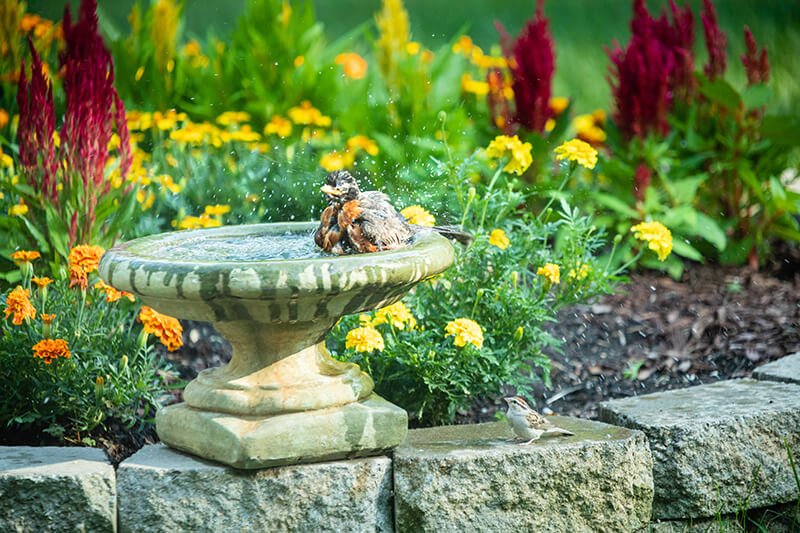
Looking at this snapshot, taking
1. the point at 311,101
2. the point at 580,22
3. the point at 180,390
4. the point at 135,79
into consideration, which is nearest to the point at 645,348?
the point at 180,390

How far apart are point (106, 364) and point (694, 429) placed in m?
1.96

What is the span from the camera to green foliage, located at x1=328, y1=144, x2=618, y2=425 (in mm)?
3445

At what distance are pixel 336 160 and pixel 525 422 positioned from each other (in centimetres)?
262

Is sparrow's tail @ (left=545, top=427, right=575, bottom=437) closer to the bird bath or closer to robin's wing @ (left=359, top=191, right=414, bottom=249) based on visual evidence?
the bird bath

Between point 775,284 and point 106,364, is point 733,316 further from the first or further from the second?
point 106,364

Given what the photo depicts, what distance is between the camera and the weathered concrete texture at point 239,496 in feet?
9.35

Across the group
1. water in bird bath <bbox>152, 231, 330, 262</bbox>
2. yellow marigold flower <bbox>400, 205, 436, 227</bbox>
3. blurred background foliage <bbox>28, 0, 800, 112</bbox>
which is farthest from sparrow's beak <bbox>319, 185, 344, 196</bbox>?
blurred background foliage <bbox>28, 0, 800, 112</bbox>

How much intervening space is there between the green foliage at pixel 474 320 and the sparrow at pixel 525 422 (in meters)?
0.41

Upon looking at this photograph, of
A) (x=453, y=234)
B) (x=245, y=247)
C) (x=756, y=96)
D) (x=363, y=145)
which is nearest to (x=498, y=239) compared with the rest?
(x=453, y=234)

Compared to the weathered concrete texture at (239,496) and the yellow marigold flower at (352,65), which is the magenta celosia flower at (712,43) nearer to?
the yellow marigold flower at (352,65)

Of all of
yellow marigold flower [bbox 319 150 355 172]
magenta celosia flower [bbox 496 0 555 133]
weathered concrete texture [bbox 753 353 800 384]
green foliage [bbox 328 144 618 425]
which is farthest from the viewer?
yellow marigold flower [bbox 319 150 355 172]

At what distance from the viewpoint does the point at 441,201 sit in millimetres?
4316

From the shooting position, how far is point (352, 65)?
6766 millimetres

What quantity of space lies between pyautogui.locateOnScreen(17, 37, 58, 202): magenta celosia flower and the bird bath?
0.88 metres
